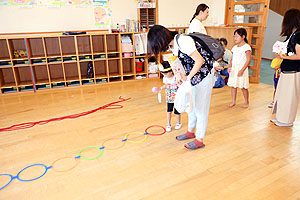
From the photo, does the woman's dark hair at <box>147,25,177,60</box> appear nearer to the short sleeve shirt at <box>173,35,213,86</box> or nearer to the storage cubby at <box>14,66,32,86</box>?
the short sleeve shirt at <box>173,35,213,86</box>

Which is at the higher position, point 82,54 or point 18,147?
point 82,54

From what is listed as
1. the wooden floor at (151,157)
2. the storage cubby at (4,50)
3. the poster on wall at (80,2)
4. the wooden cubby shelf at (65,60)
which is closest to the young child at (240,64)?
the wooden floor at (151,157)

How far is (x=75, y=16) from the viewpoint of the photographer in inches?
192

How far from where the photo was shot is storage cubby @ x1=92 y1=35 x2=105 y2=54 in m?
5.25

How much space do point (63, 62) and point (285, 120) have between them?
4202 mm

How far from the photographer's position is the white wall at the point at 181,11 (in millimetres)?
5492

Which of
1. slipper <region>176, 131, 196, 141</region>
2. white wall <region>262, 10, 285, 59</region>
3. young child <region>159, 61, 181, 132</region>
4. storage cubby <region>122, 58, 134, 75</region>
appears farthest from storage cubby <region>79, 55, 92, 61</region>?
white wall <region>262, 10, 285, 59</region>

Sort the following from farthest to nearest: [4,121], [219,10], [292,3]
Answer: [292,3]
[219,10]
[4,121]

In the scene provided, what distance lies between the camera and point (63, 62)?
15.8 ft

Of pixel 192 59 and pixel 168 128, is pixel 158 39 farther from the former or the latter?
pixel 168 128

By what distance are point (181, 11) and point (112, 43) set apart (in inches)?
76.0

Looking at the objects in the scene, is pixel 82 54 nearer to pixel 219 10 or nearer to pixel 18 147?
pixel 18 147

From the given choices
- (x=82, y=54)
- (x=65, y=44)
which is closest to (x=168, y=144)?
(x=82, y=54)

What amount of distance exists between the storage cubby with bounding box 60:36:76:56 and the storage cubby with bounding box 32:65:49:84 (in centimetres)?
57
